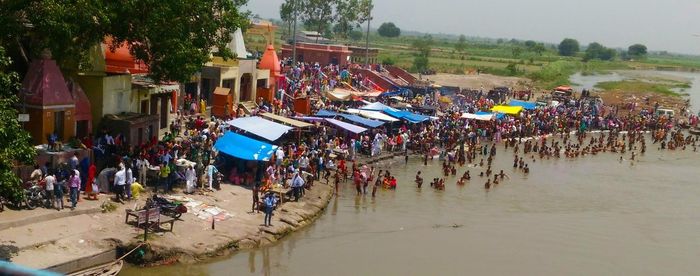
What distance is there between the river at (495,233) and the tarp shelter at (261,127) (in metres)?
2.84

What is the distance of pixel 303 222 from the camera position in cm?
1859

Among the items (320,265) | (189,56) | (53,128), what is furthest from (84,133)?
(320,265)

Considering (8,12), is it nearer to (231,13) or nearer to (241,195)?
(231,13)

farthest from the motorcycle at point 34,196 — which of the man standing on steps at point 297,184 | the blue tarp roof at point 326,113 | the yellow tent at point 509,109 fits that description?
the yellow tent at point 509,109

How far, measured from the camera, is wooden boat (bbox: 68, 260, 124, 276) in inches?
507

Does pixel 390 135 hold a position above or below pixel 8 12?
below

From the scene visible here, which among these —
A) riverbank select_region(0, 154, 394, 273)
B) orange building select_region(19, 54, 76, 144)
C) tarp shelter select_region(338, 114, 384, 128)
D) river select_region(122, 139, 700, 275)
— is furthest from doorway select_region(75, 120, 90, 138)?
tarp shelter select_region(338, 114, 384, 128)

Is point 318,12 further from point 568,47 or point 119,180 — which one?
point 568,47

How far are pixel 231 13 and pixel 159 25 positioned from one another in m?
2.48

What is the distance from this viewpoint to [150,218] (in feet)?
49.2

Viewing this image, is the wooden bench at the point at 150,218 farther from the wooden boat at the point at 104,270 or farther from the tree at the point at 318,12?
the tree at the point at 318,12

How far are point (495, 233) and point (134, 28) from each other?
10.8m

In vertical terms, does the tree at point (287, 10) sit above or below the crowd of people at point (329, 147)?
above

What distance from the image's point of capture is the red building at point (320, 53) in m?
53.3
